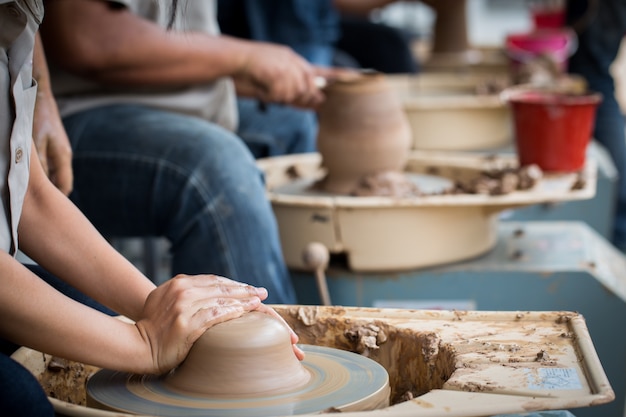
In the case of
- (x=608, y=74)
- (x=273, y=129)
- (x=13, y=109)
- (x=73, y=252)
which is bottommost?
(x=608, y=74)

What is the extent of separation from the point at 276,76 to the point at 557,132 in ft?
2.56

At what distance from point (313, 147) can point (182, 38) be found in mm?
1081

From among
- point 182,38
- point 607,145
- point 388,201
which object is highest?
point 182,38

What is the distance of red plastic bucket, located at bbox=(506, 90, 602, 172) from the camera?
2520mm

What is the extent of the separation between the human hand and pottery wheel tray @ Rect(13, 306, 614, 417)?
43 cm

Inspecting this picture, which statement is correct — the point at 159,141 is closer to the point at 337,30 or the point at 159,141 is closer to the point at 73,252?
the point at 73,252

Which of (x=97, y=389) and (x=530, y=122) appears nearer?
(x=97, y=389)

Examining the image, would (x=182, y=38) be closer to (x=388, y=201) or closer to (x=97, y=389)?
(x=388, y=201)

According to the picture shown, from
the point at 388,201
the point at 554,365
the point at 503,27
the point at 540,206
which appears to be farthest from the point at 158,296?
the point at 503,27

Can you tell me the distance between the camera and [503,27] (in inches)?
420

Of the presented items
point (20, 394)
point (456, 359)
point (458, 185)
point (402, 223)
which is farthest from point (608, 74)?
point (20, 394)

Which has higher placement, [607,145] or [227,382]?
[227,382]

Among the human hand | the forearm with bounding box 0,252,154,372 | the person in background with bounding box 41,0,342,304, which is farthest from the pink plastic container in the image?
the forearm with bounding box 0,252,154,372

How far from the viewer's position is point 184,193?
196 centimetres
